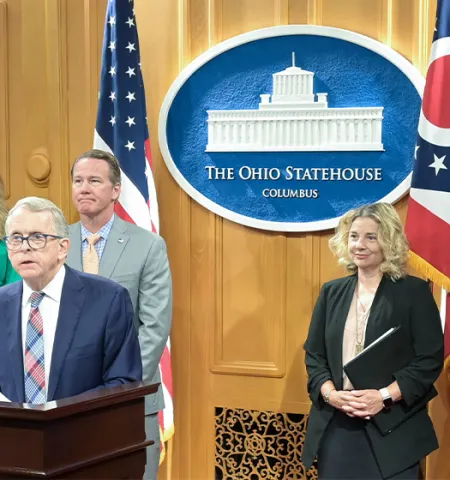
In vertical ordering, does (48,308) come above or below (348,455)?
above

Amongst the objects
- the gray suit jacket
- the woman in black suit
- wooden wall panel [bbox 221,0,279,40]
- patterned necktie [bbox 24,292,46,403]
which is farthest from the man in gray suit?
wooden wall panel [bbox 221,0,279,40]

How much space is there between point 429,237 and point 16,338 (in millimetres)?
1668

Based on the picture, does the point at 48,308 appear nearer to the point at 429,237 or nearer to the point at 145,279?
the point at 145,279

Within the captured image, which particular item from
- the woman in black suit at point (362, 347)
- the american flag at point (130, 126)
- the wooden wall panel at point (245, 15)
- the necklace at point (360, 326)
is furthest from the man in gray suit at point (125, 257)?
the wooden wall panel at point (245, 15)

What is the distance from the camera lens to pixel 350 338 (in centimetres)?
275

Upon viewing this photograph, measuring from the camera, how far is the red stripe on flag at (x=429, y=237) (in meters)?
2.92

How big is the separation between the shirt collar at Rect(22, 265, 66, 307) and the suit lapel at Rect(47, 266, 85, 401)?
13 mm

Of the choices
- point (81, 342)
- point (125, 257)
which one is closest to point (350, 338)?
point (125, 257)

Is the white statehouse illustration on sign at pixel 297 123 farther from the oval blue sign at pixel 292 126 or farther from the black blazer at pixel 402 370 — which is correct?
the black blazer at pixel 402 370

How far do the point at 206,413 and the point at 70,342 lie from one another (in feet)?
5.60

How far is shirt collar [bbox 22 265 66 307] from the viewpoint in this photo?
1.96m

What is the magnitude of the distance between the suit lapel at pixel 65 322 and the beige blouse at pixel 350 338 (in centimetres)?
113

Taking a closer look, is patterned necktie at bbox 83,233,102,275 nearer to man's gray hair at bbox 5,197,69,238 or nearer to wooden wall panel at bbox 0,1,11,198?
man's gray hair at bbox 5,197,69,238

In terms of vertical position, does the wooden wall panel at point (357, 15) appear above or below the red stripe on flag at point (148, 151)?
above
